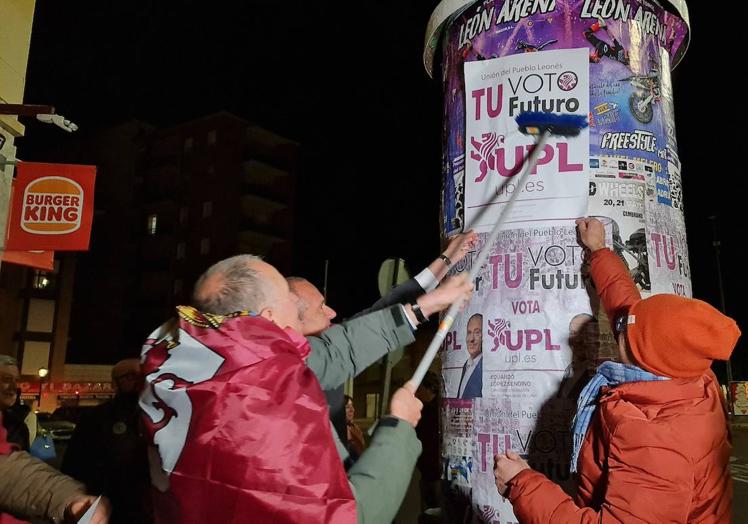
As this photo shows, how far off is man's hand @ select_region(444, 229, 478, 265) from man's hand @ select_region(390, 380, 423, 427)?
1.43m

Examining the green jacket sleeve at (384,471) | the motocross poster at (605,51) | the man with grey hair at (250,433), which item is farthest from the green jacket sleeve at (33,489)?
the motocross poster at (605,51)

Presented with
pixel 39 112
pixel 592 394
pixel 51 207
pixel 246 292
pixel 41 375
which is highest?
pixel 39 112

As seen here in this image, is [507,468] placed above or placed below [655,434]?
below

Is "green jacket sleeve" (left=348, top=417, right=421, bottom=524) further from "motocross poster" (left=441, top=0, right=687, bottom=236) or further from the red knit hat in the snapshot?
"motocross poster" (left=441, top=0, right=687, bottom=236)

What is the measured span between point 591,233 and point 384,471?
5.85 feet

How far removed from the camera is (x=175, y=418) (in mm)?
1784

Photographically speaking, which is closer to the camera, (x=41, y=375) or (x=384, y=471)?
(x=384, y=471)

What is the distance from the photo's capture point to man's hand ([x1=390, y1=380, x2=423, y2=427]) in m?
2.12

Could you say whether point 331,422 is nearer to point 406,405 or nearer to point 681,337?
point 406,405

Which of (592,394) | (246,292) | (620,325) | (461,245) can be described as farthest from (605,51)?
(246,292)

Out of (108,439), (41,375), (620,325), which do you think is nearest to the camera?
(620,325)

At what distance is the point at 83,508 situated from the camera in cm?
267

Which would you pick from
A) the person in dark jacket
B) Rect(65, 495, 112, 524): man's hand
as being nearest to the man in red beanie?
Rect(65, 495, 112, 524): man's hand

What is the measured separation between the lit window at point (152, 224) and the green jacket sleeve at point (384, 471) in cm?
4830
